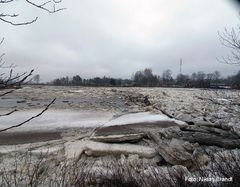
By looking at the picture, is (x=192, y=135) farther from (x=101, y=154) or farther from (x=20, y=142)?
(x=20, y=142)

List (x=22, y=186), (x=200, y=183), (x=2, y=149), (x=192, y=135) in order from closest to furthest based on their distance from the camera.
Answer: (x=200, y=183), (x=22, y=186), (x=2, y=149), (x=192, y=135)

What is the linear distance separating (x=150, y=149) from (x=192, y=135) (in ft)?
6.44

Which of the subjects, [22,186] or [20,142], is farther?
[20,142]

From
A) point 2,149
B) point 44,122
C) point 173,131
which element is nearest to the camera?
point 2,149

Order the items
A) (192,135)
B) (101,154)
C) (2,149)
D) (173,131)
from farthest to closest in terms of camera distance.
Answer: (173,131)
(192,135)
(2,149)
(101,154)

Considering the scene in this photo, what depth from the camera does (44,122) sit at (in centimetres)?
1559

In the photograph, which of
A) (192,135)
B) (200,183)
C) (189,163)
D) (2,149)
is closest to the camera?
(200,183)

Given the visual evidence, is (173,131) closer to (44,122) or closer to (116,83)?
(44,122)

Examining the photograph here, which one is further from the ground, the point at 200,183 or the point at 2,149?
the point at 200,183

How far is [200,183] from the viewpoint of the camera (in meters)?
3.87

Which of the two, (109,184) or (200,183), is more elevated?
(200,183)

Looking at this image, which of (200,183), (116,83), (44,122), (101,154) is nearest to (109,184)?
(200,183)

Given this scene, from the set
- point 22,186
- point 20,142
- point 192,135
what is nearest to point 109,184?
point 22,186

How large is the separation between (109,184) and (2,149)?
19.6ft
